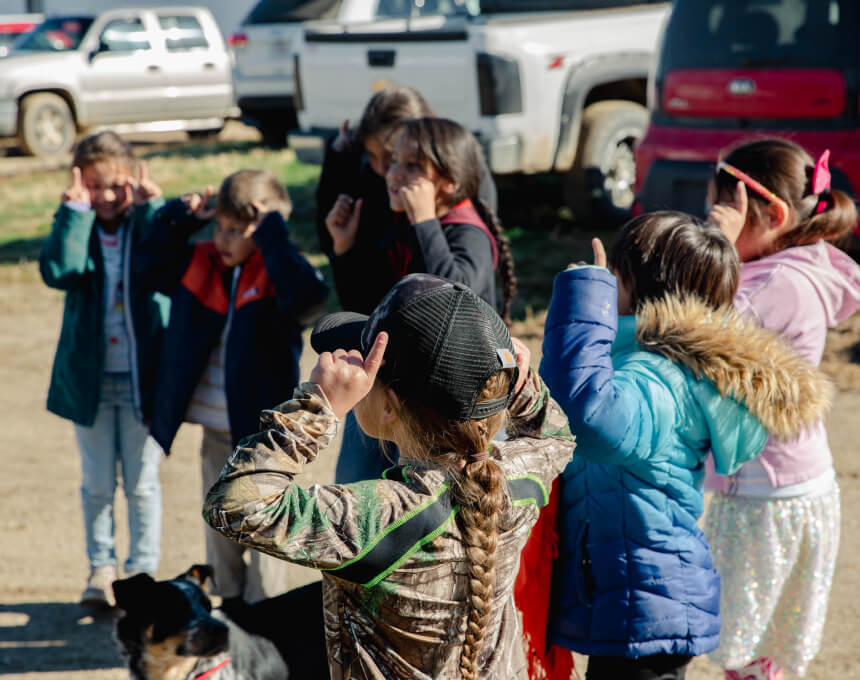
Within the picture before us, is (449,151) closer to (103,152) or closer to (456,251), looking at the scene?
(456,251)

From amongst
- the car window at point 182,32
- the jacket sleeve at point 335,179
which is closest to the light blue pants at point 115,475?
the jacket sleeve at point 335,179

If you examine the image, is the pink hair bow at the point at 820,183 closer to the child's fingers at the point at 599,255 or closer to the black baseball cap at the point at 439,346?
the child's fingers at the point at 599,255

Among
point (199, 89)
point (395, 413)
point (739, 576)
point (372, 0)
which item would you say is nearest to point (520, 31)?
point (372, 0)

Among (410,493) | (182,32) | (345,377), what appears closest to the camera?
(345,377)

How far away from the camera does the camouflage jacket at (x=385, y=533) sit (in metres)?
1.60

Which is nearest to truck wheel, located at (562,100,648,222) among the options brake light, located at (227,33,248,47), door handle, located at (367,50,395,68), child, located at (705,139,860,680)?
door handle, located at (367,50,395,68)

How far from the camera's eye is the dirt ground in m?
3.59

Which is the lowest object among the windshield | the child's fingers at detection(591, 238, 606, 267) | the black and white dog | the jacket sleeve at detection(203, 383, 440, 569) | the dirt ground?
the dirt ground

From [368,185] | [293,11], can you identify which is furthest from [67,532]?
[293,11]

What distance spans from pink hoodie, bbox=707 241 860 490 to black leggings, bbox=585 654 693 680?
2.12 ft

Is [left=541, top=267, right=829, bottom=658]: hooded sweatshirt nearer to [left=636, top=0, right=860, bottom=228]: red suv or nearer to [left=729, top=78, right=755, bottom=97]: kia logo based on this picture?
[left=636, top=0, right=860, bottom=228]: red suv

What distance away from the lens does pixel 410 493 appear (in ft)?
5.70

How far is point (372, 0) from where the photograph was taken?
12.0 meters

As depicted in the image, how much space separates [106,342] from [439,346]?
243 centimetres
